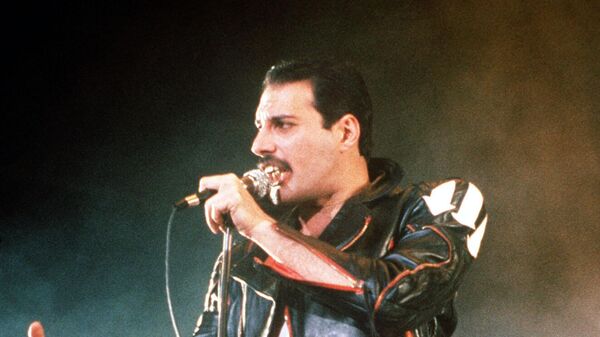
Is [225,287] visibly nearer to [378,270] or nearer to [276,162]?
[378,270]

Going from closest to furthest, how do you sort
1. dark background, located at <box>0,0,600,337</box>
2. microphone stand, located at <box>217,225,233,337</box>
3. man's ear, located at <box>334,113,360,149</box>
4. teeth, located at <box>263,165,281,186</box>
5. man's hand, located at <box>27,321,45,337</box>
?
microphone stand, located at <box>217,225,233,337</box> < man's hand, located at <box>27,321,45,337</box> < teeth, located at <box>263,165,281,186</box> < man's ear, located at <box>334,113,360,149</box> < dark background, located at <box>0,0,600,337</box>

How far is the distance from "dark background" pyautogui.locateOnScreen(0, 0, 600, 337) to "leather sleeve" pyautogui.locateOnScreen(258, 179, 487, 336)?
1236 millimetres

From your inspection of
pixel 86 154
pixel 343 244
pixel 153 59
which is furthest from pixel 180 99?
pixel 343 244

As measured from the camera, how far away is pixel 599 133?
2.86 meters

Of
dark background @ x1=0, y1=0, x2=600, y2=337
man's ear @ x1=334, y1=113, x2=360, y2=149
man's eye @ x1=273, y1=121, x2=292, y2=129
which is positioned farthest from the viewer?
dark background @ x1=0, y1=0, x2=600, y2=337

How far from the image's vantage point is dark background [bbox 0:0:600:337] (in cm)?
285

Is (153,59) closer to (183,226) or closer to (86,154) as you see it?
(86,154)

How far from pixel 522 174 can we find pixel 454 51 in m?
0.66

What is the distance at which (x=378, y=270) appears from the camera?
1524mm

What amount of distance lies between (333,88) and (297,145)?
0.90ft

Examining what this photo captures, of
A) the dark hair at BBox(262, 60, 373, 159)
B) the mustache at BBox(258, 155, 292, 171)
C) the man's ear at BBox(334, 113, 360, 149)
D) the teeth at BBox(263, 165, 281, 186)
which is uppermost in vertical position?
the dark hair at BBox(262, 60, 373, 159)

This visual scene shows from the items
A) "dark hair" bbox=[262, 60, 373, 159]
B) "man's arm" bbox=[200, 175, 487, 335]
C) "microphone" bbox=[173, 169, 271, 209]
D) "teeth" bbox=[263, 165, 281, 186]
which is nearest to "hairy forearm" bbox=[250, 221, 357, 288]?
"man's arm" bbox=[200, 175, 487, 335]

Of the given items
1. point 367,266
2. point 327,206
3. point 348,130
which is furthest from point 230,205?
point 348,130

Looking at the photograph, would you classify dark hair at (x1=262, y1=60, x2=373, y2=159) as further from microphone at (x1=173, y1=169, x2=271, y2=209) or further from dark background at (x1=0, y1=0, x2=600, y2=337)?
dark background at (x1=0, y1=0, x2=600, y2=337)
